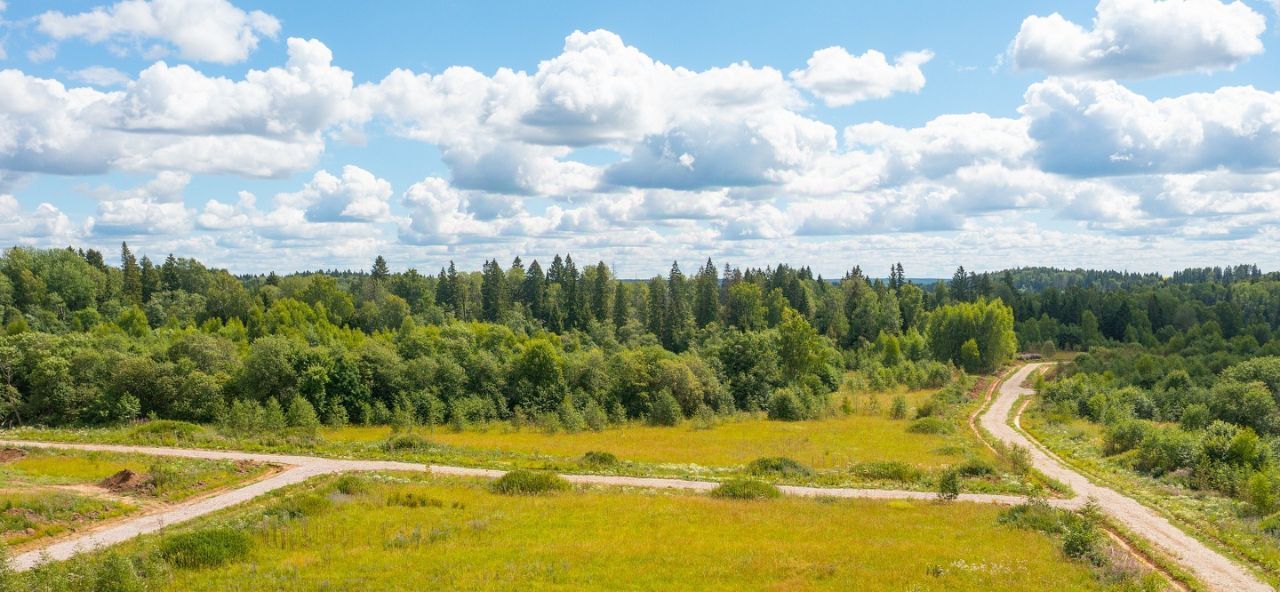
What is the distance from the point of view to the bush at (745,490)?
36031mm

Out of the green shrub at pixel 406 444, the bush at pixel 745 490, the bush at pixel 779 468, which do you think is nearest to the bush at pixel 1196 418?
the bush at pixel 779 468

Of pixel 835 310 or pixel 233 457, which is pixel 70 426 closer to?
pixel 233 457

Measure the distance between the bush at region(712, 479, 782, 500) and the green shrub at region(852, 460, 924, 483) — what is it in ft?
31.8

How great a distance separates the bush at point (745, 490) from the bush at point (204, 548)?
20274 millimetres

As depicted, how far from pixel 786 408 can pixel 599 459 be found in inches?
1489

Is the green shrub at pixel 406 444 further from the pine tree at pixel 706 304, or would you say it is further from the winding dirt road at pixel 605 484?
the pine tree at pixel 706 304

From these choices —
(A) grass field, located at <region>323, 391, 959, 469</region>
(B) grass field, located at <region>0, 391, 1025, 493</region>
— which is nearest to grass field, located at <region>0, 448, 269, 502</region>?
(B) grass field, located at <region>0, 391, 1025, 493</region>

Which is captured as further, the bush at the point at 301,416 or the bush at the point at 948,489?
the bush at the point at 301,416

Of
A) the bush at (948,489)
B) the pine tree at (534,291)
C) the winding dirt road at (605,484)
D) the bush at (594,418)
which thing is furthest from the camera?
the pine tree at (534,291)

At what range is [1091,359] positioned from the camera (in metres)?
111

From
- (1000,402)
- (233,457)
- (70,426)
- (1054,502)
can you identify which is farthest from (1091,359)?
(70,426)

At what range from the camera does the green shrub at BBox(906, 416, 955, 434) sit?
221ft

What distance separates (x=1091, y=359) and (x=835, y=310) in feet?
174

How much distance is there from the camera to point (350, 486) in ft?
115
